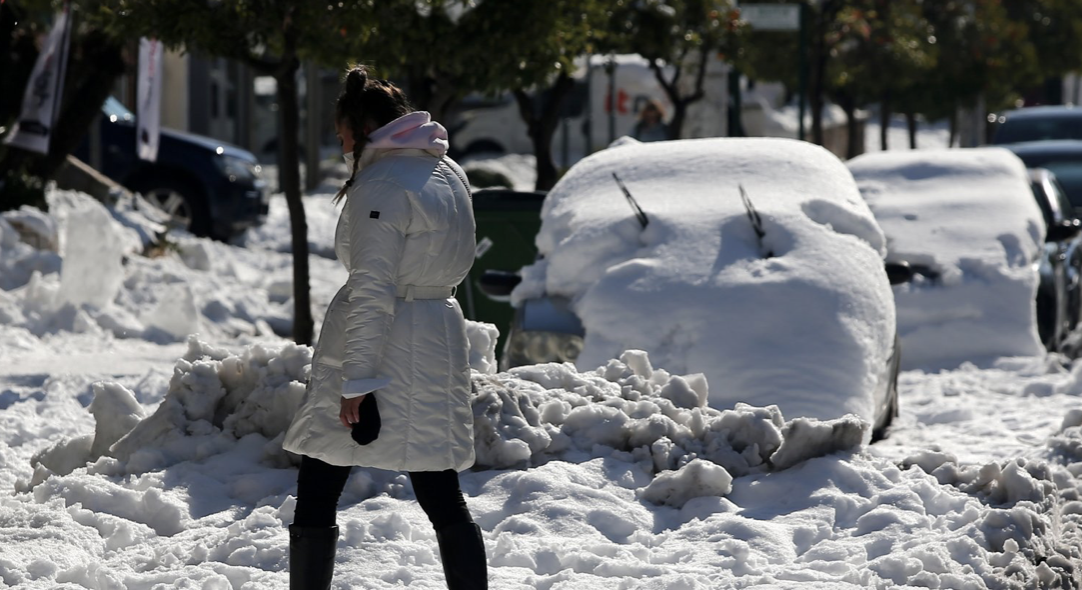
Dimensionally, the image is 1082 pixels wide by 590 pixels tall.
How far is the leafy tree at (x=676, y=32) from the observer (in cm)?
1569

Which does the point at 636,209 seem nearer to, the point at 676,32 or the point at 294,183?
the point at 294,183

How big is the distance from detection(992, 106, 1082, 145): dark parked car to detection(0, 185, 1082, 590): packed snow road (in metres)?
13.3

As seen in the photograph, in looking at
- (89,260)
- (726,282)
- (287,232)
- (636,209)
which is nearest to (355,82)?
(726,282)

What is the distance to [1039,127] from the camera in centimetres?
1967

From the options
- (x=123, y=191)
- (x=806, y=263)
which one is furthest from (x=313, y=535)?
(x=123, y=191)

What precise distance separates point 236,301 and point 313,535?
28.9 feet

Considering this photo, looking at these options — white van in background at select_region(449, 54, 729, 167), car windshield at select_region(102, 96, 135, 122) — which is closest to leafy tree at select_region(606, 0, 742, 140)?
car windshield at select_region(102, 96, 135, 122)

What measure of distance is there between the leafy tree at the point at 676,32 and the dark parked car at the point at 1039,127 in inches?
166

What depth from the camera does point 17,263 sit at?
1206 cm

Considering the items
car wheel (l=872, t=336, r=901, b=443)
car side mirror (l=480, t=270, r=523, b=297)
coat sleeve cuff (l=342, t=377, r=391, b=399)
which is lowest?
car wheel (l=872, t=336, r=901, b=443)

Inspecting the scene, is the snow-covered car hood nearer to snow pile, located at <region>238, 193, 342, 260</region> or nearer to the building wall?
snow pile, located at <region>238, 193, 342, 260</region>

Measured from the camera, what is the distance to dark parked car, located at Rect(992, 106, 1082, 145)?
64.3 feet

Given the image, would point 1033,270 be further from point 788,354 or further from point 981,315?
point 788,354

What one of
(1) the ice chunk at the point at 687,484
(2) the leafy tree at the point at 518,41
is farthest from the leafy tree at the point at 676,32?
(1) the ice chunk at the point at 687,484
